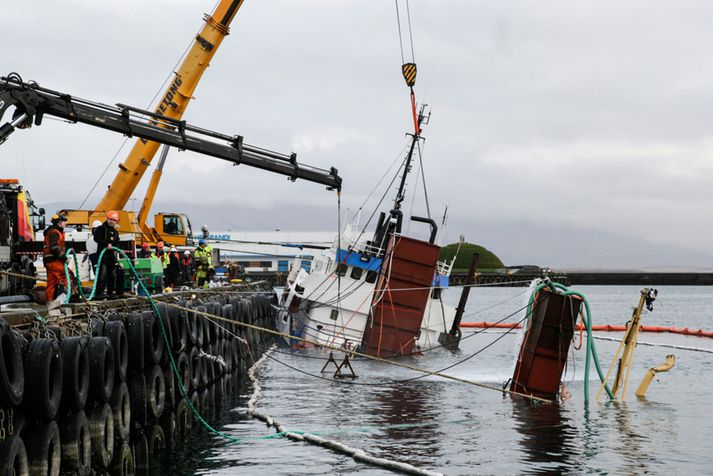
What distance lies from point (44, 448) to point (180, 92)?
942 inches

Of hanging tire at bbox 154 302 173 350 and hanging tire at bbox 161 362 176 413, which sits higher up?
hanging tire at bbox 154 302 173 350

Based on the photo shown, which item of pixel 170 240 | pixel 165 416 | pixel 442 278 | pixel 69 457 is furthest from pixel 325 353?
pixel 69 457

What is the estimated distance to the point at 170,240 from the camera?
37156 mm

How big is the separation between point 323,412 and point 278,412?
104 cm

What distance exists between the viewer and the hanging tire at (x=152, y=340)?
14.6 meters

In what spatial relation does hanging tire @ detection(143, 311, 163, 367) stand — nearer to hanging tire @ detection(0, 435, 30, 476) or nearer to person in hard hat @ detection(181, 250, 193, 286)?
hanging tire @ detection(0, 435, 30, 476)

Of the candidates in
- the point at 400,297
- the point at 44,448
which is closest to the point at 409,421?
the point at 400,297

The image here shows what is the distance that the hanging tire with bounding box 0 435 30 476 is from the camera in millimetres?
8094

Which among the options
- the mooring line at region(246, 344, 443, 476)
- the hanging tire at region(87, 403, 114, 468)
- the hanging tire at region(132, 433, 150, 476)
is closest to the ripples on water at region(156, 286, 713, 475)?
the mooring line at region(246, 344, 443, 476)

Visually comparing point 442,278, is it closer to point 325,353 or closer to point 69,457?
point 325,353

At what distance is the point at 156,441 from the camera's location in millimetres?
14586

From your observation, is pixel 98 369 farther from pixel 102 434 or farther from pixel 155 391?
pixel 155 391

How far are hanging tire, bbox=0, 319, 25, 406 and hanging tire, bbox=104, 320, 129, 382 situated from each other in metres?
3.47

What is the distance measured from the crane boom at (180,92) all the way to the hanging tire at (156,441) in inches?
712
